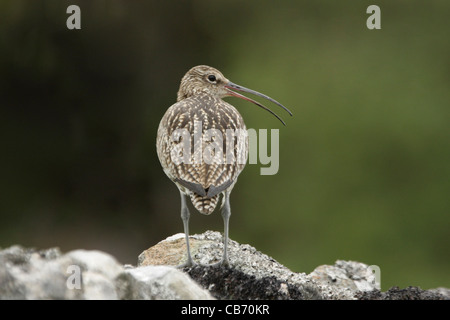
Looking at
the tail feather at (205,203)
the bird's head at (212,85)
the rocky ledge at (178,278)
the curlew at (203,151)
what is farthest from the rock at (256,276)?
the bird's head at (212,85)

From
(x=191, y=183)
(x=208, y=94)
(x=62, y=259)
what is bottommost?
(x=62, y=259)

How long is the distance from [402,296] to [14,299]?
6.53 ft

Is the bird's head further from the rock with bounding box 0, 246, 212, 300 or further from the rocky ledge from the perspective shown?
the rock with bounding box 0, 246, 212, 300

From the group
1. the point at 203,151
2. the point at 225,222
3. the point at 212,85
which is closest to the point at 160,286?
the point at 203,151

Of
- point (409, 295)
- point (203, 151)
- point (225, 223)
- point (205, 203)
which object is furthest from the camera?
point (225, 223)

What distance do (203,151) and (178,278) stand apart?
128 cm

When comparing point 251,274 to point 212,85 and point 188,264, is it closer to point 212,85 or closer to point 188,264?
point 188,264

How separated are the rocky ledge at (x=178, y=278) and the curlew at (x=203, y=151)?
21 cm

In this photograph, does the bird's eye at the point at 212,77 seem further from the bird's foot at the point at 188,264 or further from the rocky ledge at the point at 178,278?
the bird's foot at the point at 188,264

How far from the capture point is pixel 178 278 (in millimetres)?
3486
